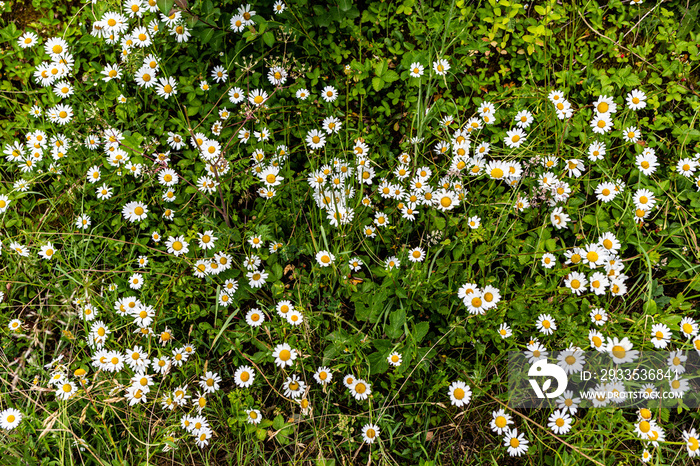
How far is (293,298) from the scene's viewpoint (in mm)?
2328

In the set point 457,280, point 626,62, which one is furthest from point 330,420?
point 626,62

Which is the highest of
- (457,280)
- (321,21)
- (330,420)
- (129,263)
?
(321,21)

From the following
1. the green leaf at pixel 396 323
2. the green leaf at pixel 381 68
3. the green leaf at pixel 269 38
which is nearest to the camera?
the green leaf at pixel 396 323

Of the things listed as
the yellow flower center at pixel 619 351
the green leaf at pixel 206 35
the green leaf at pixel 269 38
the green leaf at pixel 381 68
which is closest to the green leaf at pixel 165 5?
the green leaf at pixel 206 35

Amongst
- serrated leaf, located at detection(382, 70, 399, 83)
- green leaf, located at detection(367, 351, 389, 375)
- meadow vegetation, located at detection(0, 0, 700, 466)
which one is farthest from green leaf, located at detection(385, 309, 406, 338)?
serrated leaf, located at detection(382, 70, 399, 83)

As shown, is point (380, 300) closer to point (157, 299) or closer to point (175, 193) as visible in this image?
point (157, 299)

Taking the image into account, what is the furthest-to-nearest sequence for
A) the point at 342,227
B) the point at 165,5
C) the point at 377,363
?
1. the point at 342,227
2. the point at 377,363
3. the point at 165,5

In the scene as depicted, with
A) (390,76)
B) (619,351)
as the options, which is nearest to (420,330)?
(619,351)

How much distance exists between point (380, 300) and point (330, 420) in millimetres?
706

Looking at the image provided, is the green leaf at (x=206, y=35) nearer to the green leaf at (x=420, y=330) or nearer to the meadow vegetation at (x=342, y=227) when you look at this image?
the meadow vegetation at (x=342, y=227)

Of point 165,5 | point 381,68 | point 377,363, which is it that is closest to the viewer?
point 165,5

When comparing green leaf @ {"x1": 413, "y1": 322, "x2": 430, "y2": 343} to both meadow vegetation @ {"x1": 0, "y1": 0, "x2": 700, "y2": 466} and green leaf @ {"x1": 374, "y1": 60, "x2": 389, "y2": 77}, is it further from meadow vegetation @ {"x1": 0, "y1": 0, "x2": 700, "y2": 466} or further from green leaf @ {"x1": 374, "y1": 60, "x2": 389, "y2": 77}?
green leaf @ {"x1": 374, "y1": 60, "x2": 389, "y2": 77}

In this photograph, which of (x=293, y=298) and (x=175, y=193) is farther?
(x=175, y=193)

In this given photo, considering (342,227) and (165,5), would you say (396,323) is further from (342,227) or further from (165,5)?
(165,5)
